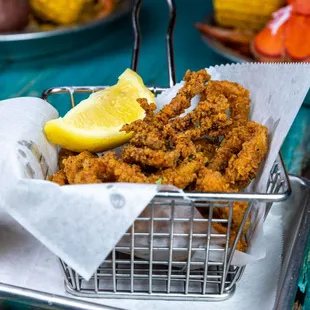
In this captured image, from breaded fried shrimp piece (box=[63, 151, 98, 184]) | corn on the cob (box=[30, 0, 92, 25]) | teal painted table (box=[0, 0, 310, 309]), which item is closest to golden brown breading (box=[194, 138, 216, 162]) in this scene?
breaded fried shrimp piece (box=[63, 151, 98, 184])

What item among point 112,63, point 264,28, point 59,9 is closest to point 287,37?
point 264,28

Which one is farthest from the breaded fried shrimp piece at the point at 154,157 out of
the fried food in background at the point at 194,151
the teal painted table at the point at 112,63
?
the teal painted table at the point at 112,63

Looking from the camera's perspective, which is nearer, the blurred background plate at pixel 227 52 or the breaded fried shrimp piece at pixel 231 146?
the breaded fried shrimp piece at pixel 231 146

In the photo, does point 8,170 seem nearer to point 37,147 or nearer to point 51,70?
point 37,147

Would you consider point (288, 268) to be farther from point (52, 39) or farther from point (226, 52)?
point (52, 39)

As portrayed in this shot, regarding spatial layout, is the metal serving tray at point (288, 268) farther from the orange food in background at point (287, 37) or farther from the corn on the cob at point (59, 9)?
the corn on the cob at point (59, 9)

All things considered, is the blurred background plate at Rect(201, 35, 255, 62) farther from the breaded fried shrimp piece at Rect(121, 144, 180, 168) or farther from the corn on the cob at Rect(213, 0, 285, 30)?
the breaded fried shrimp piece at Rect(121, 144, 180, 168)

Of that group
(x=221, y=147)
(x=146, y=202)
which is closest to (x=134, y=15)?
(x=221, y=147)
